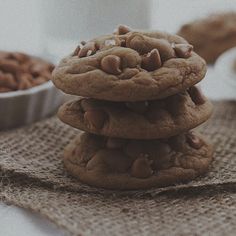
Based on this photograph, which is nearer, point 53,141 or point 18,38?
point 53,141

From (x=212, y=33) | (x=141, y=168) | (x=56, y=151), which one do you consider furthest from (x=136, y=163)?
(x=212, y=33)

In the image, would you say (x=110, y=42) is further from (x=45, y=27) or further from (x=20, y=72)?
(x=45, y=27)

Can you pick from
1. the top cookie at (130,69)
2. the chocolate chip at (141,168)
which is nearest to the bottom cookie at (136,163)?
the chocolate chip at (141,168)

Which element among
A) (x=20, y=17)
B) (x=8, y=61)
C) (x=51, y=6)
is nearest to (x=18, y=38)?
(x=20, y=17)

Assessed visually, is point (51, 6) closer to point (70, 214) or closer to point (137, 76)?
point (137, 76)

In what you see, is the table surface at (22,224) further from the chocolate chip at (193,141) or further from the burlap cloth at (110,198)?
→ the chocolate chip at (193,141)

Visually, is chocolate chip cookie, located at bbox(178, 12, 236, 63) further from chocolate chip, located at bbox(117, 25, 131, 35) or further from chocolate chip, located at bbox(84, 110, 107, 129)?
chocolate chip, located at bbox(84, 110, 107, 129)

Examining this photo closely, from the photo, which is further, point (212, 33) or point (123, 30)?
point (212, 33)
